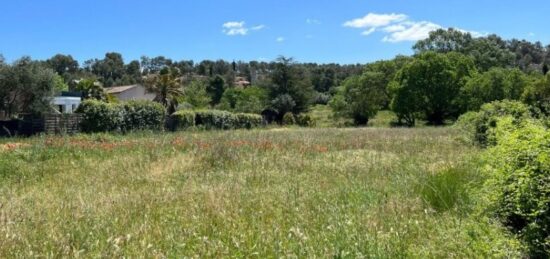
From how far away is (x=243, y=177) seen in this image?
1009 centimetres

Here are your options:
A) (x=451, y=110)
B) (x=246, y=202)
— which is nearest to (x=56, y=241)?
(x=246, y=202)

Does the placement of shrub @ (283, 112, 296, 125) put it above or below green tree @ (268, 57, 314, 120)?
below

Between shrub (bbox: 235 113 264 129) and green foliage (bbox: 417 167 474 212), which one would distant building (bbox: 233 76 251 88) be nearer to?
shrub (bbox: 235 113 264 129)

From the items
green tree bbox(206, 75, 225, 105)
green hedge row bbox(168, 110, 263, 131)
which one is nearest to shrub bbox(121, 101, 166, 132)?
green hedge row bbox(168, 110, 263, 131)

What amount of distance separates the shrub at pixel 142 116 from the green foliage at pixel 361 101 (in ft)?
109

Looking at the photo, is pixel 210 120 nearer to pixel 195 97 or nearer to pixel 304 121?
pixel 304 121

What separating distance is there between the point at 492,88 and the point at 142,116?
137 ft

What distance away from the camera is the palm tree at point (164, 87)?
57.4 meters

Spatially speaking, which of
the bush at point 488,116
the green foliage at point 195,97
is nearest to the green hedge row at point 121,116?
the bush at point 488,116

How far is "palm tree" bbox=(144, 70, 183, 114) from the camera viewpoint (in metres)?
57.4

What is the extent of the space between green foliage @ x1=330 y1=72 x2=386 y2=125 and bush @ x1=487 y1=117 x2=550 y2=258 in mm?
60567

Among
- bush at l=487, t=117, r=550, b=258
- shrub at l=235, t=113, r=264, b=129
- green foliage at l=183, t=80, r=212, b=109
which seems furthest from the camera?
green foliage at l=183, t=80, r=212, b=109

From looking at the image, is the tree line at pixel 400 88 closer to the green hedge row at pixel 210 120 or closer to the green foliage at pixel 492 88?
the green foliage at pixel 492 88

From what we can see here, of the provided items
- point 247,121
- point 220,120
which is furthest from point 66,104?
point 220,120
